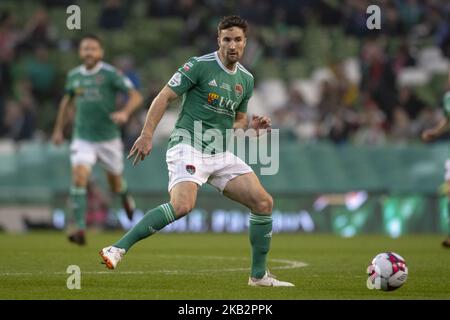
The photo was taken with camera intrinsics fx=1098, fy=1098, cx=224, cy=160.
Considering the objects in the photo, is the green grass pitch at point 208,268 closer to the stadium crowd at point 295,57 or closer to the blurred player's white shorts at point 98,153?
the blurred player's white shorts at point 98,153

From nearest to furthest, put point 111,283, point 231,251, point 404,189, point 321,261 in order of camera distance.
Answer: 1. point 111,283
2. point 321,261
3. point 231,251
4. point 404,189

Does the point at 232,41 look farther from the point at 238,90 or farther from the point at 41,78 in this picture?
the point at 41,78

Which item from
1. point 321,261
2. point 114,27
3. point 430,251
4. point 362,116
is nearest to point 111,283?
point 321,261

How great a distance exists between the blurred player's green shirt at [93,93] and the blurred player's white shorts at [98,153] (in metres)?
0.10

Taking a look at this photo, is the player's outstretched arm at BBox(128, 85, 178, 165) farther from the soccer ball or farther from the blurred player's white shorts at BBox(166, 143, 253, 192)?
the soccer ball

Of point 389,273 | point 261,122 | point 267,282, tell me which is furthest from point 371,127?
point 389,273

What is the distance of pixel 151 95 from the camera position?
23.0 meters

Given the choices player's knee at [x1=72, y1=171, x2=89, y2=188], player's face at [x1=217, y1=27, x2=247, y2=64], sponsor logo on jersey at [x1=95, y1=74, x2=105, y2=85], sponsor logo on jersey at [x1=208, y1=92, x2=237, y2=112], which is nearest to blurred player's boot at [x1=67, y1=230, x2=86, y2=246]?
player's knee at [x1=72, y1=171, x2=89, y2=188]

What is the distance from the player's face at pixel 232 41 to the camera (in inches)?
379

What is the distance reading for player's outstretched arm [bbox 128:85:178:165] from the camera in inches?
356

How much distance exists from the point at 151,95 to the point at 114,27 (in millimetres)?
3539

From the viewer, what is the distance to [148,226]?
30.6 feet
